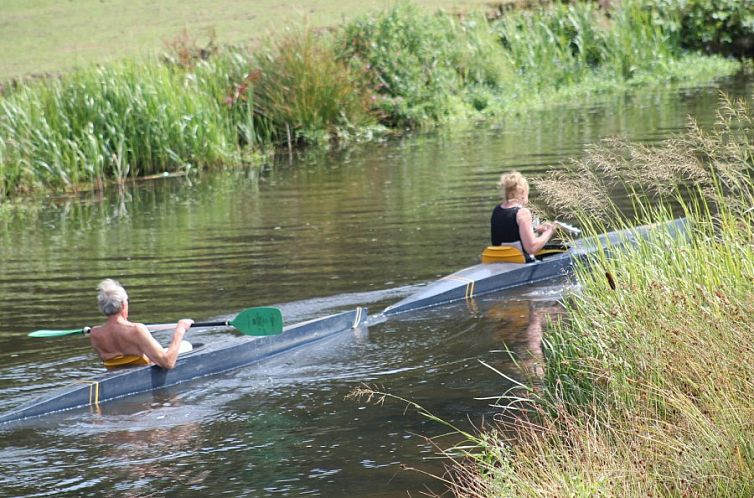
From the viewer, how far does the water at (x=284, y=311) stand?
22.3 feet

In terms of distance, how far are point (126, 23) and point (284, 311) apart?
18.9 m

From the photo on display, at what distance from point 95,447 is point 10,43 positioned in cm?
2013

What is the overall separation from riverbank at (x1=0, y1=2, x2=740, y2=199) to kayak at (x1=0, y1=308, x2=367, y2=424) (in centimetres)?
965

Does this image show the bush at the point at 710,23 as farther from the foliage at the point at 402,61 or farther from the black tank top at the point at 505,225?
the black tank top at the point at 505,225

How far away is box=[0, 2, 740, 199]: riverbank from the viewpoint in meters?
18.5

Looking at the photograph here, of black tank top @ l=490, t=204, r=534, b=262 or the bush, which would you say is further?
the bush

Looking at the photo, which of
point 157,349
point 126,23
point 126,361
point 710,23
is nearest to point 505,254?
point 157,349

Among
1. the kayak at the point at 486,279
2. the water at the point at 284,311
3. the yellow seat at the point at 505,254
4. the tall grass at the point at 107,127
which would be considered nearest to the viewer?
the water at the point at 284,311

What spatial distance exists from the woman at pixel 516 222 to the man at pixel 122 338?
338 centimetres

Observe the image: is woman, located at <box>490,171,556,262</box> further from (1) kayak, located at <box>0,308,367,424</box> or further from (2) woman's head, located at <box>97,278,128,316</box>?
(2) woman's head, located at <box>97,278,128,316</box>

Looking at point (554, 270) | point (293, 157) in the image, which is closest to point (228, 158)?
point (293, 157)

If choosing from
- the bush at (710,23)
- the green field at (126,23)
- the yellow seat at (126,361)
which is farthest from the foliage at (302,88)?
the yellow seat at (126,361)

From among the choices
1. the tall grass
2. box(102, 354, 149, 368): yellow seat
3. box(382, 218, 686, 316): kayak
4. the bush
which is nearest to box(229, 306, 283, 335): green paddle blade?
box(102, 354, 149, 368): yellow seat

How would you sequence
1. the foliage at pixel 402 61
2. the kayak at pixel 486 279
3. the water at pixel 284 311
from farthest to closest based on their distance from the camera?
1. the foliage at pixel 402 61
2. the kayak at pixel 486 279
3. the water at pixel 284 311
